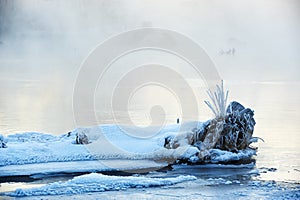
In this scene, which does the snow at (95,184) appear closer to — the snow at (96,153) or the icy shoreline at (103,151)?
the snow at (96,153)

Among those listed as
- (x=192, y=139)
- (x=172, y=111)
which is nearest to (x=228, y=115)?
(x=192, y=139)

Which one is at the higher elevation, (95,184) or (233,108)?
(233,108)

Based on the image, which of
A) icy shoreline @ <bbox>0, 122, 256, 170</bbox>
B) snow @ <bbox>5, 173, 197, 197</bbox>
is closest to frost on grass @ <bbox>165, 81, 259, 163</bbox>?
icy shoreline @ <bbox>0, 122, 256, 170</bbox>

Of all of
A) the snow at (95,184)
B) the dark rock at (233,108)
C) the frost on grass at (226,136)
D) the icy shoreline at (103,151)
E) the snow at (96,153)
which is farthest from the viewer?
the dark rock at (233,108)

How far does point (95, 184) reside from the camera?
1415cm

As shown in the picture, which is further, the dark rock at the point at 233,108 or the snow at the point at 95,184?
the dark rock at the point at 233,108

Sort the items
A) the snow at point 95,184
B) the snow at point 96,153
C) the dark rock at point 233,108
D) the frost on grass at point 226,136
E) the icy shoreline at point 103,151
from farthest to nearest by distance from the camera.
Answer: the dark rock at point 233,108, the frost on grass at point 226,136, the icy shoreline at point 103,151, the snow at point 96,153, the snow at point 95,184

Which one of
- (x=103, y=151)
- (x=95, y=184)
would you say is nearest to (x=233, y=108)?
(x=103, y=151)

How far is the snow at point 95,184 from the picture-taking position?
13.5m

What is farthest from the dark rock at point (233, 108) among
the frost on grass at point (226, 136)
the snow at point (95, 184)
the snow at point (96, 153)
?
the snow at point (95, 184)

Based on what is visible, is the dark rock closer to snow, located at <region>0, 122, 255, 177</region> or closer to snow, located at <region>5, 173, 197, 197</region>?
snow, located at <region>0, 122, 255, 177</region>

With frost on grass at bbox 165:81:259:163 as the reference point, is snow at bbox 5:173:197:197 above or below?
below

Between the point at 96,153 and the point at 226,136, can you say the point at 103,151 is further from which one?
the point at 226,136

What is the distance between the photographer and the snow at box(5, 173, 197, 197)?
13.5m
